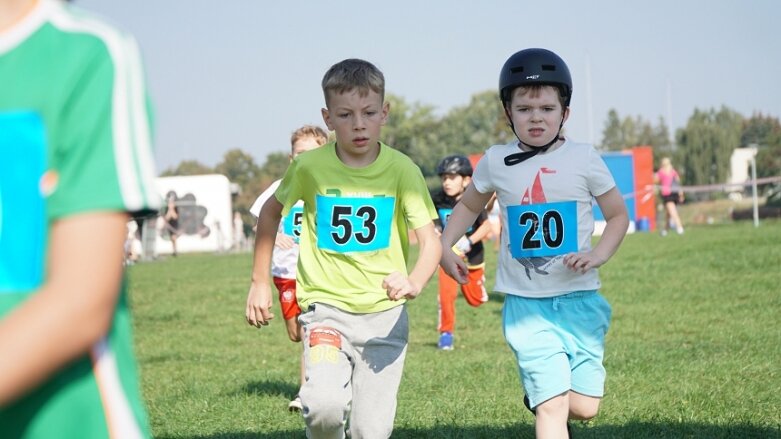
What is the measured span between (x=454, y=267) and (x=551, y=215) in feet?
1.72

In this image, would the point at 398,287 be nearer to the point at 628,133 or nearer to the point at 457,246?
the point at 457,246

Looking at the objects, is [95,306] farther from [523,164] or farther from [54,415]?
[523,164]

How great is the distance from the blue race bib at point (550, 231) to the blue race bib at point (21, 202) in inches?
155

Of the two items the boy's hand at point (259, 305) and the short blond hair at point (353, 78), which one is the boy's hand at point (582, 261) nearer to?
the short blond hair at point (353, 78)

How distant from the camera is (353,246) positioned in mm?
5281

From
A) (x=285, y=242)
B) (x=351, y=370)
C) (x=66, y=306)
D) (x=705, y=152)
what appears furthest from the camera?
(x=705, y=152)

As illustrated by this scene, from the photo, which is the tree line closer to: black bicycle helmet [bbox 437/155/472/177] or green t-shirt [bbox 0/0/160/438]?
black bicycle helmet [bbox 437/155/472/177]

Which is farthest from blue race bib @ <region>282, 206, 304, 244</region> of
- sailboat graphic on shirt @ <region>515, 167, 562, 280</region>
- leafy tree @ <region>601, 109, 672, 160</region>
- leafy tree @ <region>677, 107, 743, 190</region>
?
leafy tree @ <region>601, 109, 672, 160</region>

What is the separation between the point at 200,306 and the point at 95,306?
15894 millimetres

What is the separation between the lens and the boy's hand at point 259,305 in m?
4.91

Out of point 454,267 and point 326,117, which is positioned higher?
point 326,117

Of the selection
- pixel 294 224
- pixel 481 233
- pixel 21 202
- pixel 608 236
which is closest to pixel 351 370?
pixel 608 236

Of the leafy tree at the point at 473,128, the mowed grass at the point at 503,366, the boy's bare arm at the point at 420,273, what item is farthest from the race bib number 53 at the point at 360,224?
the leafy tree at the point at 473,128

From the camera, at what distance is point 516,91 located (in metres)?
5.50
